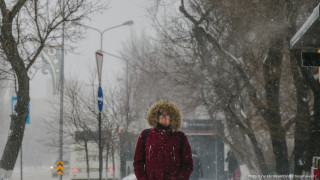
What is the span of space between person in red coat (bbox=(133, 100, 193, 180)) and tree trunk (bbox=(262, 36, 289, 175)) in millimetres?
9395

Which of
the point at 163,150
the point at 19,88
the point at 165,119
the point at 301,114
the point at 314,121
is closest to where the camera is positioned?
the point at 163,150

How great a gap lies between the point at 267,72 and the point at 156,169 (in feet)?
34.8

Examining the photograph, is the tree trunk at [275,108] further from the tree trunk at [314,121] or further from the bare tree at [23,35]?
the bare tree at [23,35]

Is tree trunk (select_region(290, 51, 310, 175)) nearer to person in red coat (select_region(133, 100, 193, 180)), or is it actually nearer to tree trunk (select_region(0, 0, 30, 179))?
tree trunk (select_region(0, 0, 30, 179))

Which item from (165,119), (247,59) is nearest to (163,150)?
(165,119)

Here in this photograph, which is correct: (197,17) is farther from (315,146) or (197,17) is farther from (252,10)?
(315,146)

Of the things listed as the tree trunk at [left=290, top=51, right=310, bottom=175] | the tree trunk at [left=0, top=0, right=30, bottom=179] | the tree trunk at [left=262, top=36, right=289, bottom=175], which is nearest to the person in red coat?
the tree trunk at [left=0, top=0, right=30, bottom=179]

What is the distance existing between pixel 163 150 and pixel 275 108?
10.6 meters

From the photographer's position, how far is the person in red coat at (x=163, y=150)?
5172mm

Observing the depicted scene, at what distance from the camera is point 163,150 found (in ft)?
16.9

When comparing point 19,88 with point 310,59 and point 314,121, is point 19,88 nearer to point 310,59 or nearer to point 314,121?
A: point 314,121

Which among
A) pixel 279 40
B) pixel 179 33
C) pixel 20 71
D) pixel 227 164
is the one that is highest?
pixel 179 33

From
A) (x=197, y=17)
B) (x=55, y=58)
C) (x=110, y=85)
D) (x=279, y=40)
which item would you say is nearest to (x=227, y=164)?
(x=110, y=85)

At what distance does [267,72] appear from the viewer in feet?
49.9
